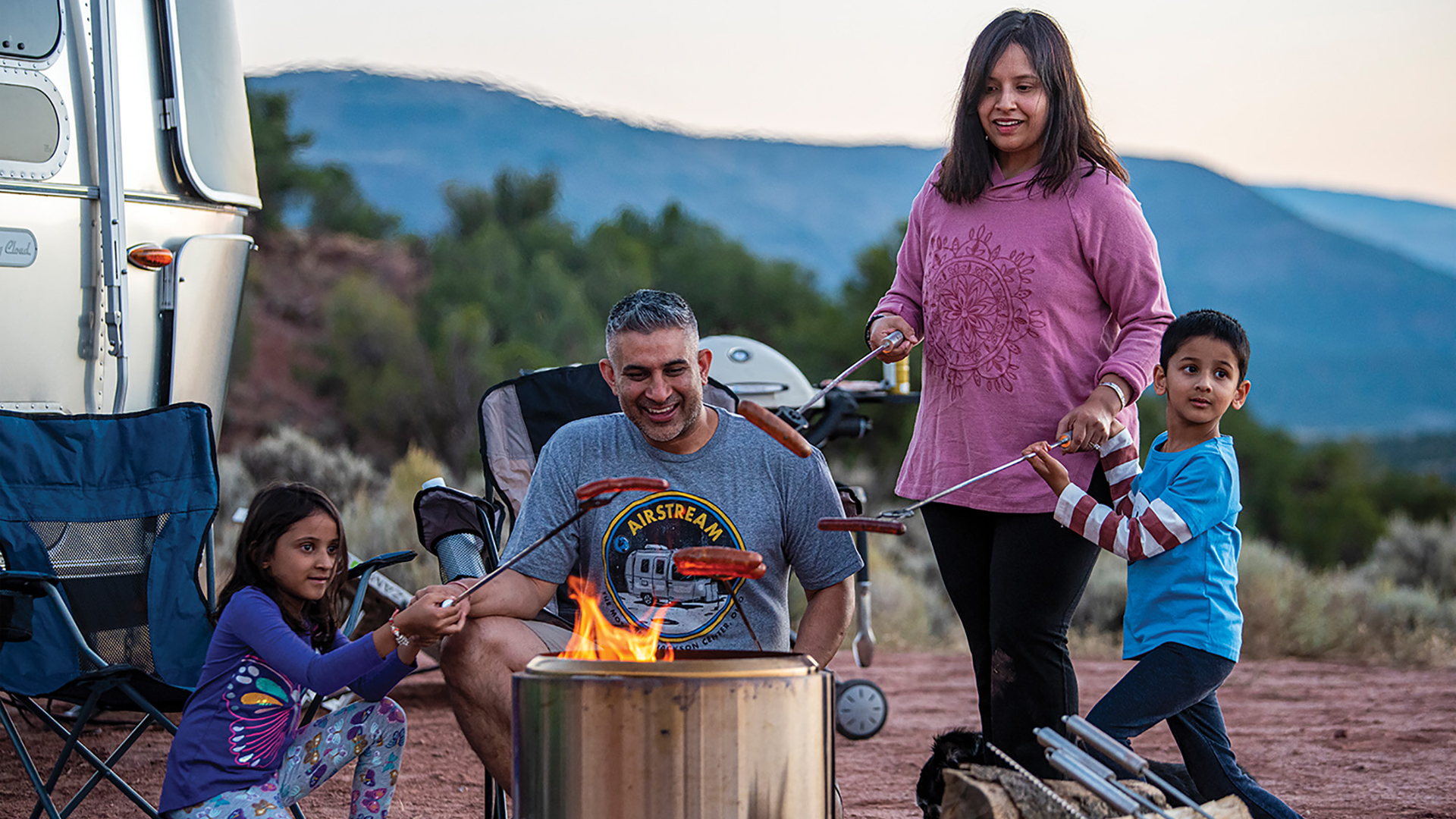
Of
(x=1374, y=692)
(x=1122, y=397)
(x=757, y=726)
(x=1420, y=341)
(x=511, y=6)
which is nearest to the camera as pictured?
(x=757, y=726)

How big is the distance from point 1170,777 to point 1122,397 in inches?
37.8

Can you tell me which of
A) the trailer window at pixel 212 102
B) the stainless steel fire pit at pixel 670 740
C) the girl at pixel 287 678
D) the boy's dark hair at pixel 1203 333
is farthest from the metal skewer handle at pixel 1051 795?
the trailer window at pixel 212 102

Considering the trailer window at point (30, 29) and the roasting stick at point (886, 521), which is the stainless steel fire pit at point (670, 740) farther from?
the trailer window at point (30, 29)

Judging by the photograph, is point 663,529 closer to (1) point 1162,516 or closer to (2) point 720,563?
(2) point 720,563

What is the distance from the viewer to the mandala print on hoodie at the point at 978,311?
10.1 ft

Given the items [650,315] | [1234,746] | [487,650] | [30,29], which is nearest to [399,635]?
[487,650]

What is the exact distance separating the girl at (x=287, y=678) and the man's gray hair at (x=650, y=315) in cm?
68

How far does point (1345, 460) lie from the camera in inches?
766

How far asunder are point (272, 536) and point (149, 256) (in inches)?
68.1

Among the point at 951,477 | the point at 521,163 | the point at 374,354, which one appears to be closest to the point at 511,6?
the point at 374,354

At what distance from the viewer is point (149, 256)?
445 centimetres

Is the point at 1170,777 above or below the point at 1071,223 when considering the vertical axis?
below

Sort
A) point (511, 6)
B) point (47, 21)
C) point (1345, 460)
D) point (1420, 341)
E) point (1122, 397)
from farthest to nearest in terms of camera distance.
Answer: point (1420, 341) → point (511, 6) → point (1345, 460) → point (47, 21) → point (1122, 397)

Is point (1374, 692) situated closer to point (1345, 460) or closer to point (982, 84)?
point (982, 84)
